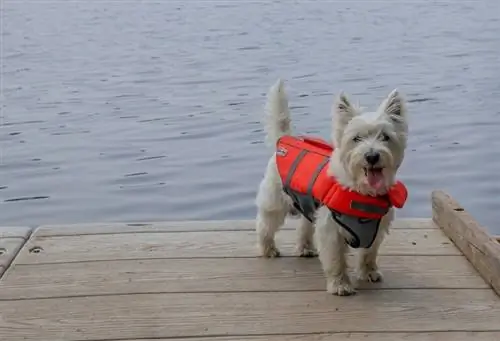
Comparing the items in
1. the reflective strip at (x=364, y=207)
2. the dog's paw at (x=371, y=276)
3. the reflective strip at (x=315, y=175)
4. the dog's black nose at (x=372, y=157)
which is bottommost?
the dog's paw at (x=371, y=276)

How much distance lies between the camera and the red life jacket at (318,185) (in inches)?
167

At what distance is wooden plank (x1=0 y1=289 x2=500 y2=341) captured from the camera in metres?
3.88

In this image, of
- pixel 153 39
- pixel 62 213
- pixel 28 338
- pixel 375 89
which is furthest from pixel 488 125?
pixel 153 39

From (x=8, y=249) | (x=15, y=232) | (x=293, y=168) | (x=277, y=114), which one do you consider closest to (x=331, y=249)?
(x=293, y=168)

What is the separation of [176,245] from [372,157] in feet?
4.81

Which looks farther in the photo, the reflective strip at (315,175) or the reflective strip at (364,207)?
the reflective strip at (315,175)

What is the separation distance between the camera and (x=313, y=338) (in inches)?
149

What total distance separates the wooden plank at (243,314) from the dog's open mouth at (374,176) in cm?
56

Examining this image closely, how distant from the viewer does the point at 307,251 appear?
493cm

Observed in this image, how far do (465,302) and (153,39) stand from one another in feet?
42.7

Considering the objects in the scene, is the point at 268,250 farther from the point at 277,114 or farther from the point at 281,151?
the point at 277,114

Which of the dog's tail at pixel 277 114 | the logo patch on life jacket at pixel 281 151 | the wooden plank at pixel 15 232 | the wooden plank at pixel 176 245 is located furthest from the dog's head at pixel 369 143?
the wooden plank at pixel 15 232

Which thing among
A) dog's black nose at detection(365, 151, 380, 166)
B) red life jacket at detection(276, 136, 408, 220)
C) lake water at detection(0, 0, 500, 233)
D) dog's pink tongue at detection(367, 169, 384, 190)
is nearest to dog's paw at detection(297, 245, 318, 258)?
red life jacket at detection(276, 136, 408, 220)

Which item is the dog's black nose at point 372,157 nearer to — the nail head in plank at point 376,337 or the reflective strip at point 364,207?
the reflective strip at point 364,207
